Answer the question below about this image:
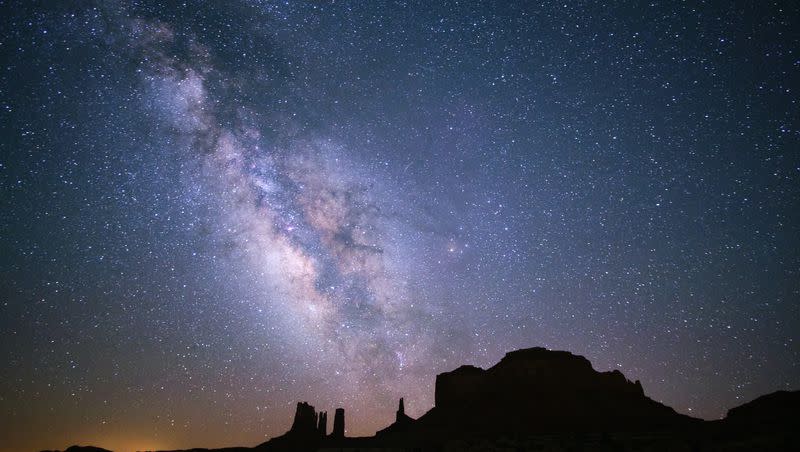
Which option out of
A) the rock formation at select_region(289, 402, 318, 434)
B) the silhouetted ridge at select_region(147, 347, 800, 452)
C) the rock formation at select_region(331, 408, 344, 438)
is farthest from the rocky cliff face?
the rock formation at select_region(289, 402, 318, 434)

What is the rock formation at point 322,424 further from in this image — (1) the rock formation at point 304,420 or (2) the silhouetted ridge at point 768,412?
(2) the silhouetted ridge at point 768,412

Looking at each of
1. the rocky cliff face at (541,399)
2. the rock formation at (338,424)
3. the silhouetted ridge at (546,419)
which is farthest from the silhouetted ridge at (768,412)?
the rock formation at (338,424)

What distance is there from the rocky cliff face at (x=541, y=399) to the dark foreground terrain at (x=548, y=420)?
0.42ft

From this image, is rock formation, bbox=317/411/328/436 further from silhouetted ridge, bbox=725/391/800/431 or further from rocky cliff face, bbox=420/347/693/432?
silhouetted ridge, bbox=725/391/800/431

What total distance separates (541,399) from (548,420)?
24.7 ft

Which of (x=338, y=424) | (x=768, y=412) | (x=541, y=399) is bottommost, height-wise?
(x=338, y=424)

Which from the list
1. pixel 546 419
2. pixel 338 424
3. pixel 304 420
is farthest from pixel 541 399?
pixel 304 420

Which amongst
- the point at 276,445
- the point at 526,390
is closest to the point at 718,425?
the point at 526,390

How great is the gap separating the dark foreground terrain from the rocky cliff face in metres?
0.13

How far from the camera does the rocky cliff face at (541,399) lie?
43.1 meters

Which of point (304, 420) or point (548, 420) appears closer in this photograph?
point (548, 420)

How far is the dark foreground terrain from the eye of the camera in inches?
850

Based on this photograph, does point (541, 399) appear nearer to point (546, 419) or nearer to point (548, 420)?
point (546, 419)

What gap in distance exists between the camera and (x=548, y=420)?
44.1 metres
